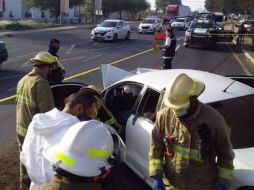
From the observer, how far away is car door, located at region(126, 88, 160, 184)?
470 cm

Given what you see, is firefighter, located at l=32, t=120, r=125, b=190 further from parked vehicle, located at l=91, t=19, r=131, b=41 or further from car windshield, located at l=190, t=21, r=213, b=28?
parked vehicle, located at l=91, t=19, r=131, b=41

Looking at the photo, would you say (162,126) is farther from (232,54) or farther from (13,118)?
(232,54)

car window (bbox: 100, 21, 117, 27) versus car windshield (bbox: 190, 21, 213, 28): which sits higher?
car windshield (bbox: 190, 21, 213, 28)

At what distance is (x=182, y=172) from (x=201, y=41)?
21712 millimetres

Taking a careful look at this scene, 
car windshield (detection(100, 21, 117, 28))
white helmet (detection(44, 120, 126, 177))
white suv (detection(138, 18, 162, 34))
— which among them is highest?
white helmet (detection(44, 120, 126, 177))

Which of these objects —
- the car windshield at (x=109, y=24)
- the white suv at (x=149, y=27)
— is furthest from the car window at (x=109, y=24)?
the white suv at (x=149, y=27)

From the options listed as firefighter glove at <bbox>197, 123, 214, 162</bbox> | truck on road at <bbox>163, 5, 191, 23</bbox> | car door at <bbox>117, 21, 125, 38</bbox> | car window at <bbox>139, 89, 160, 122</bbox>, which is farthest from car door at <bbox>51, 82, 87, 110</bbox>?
truck on road at <bbox>163, 5, 191, 23</bbox>

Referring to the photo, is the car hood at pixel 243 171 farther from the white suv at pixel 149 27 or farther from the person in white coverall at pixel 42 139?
the white suv at pixel 149 27

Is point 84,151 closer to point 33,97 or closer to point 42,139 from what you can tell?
point 42,139

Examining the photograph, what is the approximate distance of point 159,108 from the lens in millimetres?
4500

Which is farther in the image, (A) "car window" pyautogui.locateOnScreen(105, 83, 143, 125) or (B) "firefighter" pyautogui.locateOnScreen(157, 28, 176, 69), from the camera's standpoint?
(B) "firefighter" pyautogui.locateOnScreen(157, 28, 176, 69)

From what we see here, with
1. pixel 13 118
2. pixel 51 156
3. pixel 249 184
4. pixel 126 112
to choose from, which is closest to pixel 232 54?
pixel 13 118

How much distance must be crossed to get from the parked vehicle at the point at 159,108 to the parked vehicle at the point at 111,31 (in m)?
22.1

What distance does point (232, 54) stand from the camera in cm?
2273
